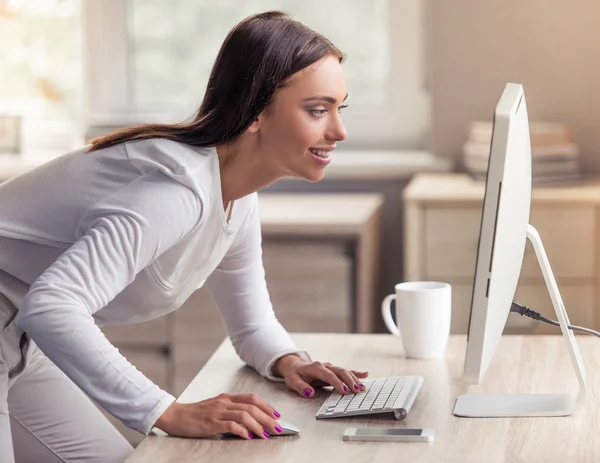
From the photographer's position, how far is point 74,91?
360 centimetres

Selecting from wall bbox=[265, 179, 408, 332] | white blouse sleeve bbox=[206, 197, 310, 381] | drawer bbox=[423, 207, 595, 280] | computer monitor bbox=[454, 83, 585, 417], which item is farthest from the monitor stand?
wall bbox=[265, 179, 408, 332]

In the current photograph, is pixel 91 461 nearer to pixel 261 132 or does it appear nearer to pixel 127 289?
pixel 127 289

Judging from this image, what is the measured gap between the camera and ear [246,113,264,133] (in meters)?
1.45

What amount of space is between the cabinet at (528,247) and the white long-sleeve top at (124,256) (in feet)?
3.81

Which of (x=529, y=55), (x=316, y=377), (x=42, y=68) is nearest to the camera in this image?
(x=316, y=377)

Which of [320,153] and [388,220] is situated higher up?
[320,153]

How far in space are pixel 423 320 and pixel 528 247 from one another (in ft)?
3.65

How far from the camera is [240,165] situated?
1.48 m

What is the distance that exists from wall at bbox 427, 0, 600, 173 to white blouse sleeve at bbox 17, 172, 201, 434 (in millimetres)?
2039

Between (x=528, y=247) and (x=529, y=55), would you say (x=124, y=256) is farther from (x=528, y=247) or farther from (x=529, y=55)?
(x=529, y=55)

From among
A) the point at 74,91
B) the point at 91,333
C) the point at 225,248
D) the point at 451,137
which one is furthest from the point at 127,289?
the point at 74,91

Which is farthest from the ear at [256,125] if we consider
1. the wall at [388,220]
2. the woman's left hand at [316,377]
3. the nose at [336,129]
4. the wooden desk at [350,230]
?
the wall at [388,220]

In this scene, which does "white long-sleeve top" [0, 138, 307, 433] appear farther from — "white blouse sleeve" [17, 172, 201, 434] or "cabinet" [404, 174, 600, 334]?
"cabinet" [404, 174, 600, 334]

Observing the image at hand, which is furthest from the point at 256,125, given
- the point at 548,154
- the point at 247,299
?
the point at 548,154
